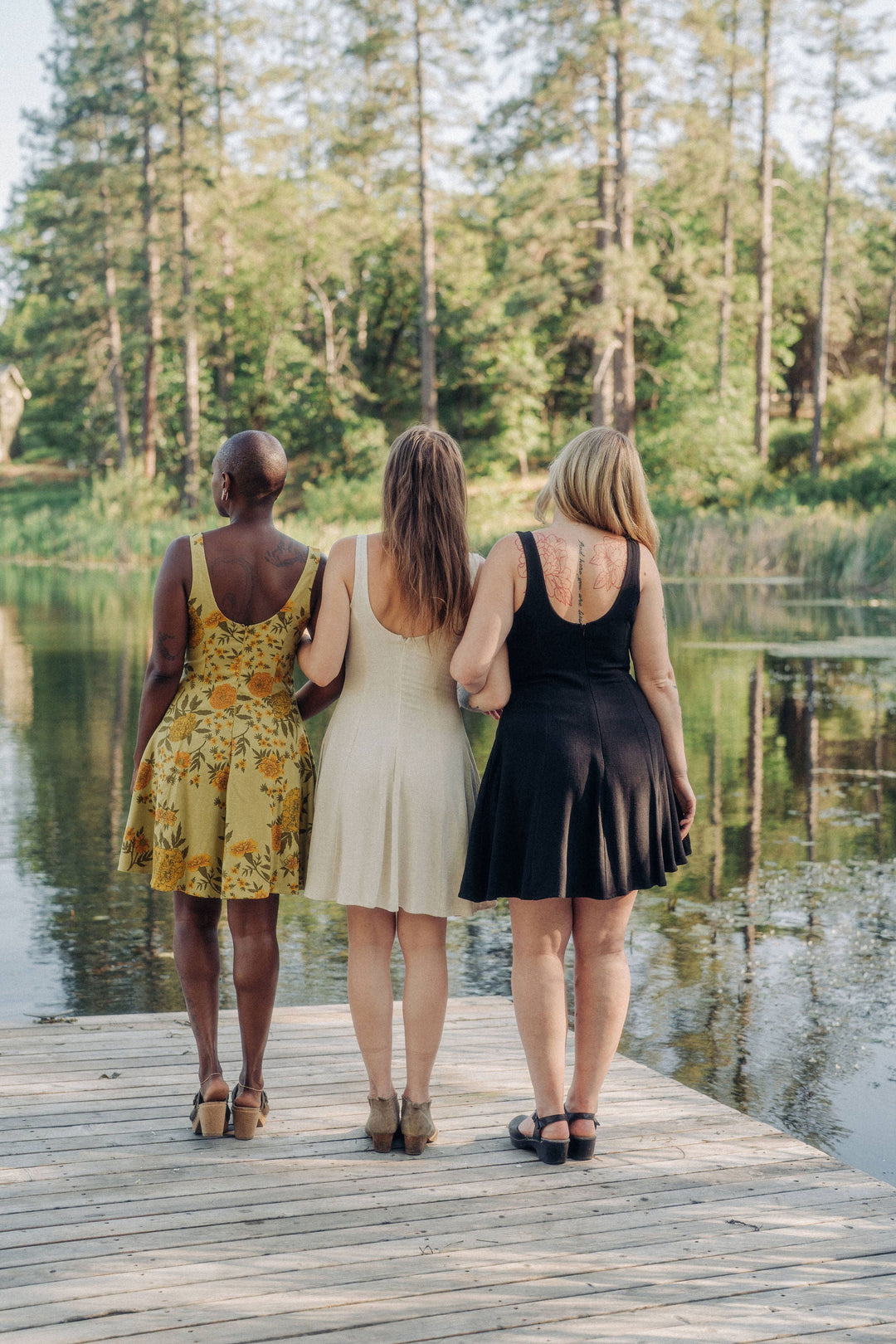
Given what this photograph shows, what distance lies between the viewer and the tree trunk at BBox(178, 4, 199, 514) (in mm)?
37156

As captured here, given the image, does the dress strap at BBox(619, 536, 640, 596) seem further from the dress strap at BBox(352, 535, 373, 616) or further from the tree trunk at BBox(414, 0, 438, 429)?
the tree trunk at BBox(414, 0, 438, 429)

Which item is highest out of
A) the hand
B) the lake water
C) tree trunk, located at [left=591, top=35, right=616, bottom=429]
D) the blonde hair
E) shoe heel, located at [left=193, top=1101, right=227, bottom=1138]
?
tree trunk, located at [left=591, top=35, right=616, bottom=429]

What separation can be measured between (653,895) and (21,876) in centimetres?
342

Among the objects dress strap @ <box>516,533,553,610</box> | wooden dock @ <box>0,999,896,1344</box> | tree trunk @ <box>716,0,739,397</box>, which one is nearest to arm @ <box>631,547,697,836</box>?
dress strap @ <box>516,533,553,610</box>

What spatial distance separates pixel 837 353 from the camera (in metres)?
48.4

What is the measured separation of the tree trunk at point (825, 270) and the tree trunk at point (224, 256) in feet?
52.9

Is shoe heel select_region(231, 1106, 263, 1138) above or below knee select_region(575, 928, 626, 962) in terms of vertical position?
below

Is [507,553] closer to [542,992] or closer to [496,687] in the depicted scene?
[496,687]

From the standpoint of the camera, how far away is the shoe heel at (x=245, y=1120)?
3387 millimetres

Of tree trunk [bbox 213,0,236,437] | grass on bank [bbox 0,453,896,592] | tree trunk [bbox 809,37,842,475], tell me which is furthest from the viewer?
tree trunk [bbox 213,0,236,437]

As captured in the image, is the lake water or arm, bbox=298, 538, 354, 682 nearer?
arm, bbox=298, 538, 354, 682

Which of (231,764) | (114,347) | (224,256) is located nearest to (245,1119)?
(231,764)

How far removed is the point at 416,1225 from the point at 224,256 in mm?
41929

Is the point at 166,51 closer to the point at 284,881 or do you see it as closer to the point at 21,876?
the point at 21,876
